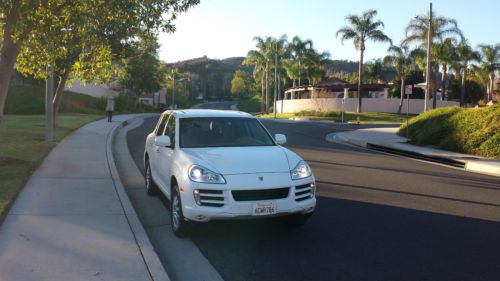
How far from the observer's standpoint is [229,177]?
589 cm

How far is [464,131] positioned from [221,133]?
14.4 m

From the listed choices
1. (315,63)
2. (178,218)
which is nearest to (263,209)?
(178,218)

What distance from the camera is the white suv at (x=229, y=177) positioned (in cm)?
589

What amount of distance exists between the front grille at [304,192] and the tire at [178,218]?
4.56 feet

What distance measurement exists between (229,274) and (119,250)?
1.28m

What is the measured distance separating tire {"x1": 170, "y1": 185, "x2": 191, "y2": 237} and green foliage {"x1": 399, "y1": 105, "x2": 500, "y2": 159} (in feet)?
44.7

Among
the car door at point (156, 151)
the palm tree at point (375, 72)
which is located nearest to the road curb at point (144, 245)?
the car door at point (156, 151)

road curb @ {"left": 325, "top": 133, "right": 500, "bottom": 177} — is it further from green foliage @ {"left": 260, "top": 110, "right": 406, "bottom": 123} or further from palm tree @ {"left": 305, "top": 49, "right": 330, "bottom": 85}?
palm tree @ {"left": 305, "top": 49, "right": 330, "bottom": 85}

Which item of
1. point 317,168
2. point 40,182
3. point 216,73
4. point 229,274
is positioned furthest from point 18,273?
point 216,73

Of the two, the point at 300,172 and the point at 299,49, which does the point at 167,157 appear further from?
the point at 299,49

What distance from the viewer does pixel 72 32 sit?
11617 mm

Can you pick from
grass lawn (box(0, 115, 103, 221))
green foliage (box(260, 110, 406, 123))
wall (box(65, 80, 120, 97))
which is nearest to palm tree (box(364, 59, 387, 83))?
green foliage (box(260, 110, 406, 123))

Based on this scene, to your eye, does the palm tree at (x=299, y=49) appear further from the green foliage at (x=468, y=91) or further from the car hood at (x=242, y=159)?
the car hood at (x=242, y=159)

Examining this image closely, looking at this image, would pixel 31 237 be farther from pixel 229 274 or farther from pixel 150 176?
pixel 150 176
